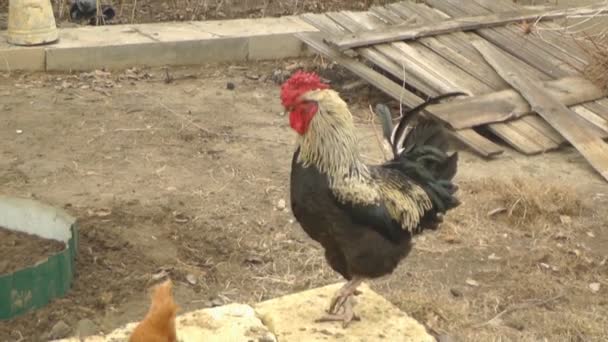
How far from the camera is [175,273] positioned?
4.85 meters

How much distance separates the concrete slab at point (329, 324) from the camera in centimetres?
357

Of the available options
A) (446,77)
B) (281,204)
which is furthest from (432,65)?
(281,204)

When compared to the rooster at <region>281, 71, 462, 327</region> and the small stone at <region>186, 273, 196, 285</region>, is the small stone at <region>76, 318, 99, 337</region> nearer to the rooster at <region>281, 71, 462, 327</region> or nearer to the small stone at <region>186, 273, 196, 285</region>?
the small stone at <region>186, 273, 196, 285</region>

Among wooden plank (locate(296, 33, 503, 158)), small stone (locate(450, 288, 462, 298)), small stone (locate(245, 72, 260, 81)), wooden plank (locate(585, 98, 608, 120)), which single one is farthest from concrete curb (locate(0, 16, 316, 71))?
small stone (locate(450, 288, 462, 298))

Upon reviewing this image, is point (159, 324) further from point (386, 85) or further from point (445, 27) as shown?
point (445, 27)

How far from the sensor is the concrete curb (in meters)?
8.16

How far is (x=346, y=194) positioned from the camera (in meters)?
3.63

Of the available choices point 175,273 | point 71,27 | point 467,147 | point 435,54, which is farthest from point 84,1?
point 175,273

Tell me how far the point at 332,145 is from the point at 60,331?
5.37ft

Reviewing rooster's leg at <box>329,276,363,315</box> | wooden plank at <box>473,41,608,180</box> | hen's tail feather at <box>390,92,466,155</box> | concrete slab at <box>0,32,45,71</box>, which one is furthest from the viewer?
concrete slab at <box>0,32,45,71</box>

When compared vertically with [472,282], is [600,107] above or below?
above

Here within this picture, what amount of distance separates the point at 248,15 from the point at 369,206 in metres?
6.64

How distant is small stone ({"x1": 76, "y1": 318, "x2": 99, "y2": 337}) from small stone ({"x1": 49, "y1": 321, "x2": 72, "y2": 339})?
0.05m

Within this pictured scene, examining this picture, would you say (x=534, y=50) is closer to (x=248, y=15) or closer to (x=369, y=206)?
(x=248, y=15)
